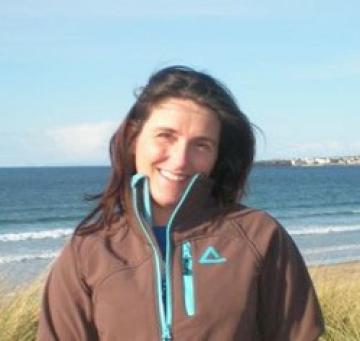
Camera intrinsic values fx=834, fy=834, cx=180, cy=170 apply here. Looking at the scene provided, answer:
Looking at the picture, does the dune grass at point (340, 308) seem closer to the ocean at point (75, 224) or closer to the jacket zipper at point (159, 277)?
the ocean at point (75, 224)

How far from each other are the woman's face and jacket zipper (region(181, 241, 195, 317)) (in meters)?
0.11

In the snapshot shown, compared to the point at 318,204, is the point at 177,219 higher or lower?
higher

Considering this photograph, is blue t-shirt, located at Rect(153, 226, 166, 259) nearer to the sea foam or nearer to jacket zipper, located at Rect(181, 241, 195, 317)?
jacket zipper, located at Rect(181, 241, 195, 317)

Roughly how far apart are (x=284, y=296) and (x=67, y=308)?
1.78 feet

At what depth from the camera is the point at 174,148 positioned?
83.9 inches

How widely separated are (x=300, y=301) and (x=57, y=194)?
220ft

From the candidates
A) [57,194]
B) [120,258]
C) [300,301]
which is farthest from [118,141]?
[57,194]

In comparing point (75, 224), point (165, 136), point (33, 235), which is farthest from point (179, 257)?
point (33, 235)

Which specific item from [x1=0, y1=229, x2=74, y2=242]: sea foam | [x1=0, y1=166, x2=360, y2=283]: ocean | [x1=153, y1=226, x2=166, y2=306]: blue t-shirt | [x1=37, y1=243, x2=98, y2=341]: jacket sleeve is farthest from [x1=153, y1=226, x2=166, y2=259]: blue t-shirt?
[x1=0, y1=229, x2=74, y2=242]: sea foam

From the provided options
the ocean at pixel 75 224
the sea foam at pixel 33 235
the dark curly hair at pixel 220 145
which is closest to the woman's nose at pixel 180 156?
the dark curly hair at pixel 220 145

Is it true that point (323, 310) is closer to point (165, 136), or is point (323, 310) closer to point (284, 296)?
point (284, 296)

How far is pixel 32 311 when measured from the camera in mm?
5539

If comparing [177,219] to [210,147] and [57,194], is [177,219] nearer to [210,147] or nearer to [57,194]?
[210,147]

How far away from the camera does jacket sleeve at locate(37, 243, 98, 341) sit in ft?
6.77
